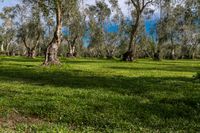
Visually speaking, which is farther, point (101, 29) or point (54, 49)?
point (101, 29)

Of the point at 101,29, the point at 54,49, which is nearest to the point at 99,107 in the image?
the point at 54,49

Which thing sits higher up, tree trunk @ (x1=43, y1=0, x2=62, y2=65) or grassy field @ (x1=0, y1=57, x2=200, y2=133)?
tree trunk @ (x1=43, y1=0, x2=62, y2=65)

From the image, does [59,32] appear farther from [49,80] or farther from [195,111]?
[195,111]

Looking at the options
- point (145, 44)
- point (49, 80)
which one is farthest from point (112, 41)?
point (49, 80)

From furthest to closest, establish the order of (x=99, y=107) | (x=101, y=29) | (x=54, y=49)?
(x=101, y=29)
(x=54, y=49)
(x=99, y=107)

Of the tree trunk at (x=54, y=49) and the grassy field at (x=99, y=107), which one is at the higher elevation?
the tree trunk at (x=54, y=49)

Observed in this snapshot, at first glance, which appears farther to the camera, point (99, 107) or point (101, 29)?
point (101, 29)

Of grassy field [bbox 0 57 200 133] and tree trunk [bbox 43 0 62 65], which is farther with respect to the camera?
tree trunk [bbox 43 0 62 65]

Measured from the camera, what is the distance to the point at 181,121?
1527 centimetres

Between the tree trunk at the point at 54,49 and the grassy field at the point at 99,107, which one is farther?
the tree trunk at the point at 54,49

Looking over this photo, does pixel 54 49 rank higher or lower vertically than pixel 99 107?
higher

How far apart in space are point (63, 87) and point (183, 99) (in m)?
7.10

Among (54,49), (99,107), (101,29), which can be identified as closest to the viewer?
(99,107)

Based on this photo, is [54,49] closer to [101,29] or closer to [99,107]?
[99,107]
